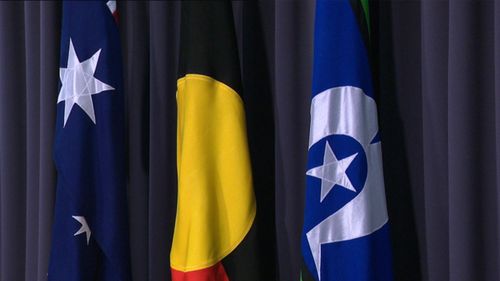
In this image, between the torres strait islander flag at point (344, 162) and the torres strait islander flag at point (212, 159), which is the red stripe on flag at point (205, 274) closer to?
the torres strait islander flag at point (212, 159)

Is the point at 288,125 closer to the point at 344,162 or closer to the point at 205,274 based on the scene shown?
the point at 344,162

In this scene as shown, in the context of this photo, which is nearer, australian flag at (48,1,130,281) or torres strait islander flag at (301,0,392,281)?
torres strait islander flag at (301,0,392,281)

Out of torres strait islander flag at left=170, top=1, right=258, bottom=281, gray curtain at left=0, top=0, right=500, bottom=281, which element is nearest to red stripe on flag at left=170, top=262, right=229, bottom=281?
torres strait islander flag at left=170, top=1, right=258, bottom=281

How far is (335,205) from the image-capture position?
5.36ft

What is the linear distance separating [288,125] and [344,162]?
33 cm

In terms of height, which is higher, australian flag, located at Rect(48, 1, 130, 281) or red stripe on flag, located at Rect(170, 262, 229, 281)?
australian flag, located at Rect(48, 1, 130, 281)

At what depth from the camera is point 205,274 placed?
174 centimetres

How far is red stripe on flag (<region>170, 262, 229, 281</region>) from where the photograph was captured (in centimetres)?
173

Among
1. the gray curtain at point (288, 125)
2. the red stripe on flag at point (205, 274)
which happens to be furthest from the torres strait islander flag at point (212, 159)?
the gray curtain at point (288, 125)

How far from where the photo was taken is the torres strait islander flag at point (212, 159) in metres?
1.75

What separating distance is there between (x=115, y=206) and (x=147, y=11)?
685 mm

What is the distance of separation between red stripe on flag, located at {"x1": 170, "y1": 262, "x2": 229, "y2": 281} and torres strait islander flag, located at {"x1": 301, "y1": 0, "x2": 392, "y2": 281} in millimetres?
244

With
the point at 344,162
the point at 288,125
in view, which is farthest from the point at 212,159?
the point at 344,162

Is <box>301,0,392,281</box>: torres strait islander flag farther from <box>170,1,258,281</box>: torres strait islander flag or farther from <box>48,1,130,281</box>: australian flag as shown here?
<box>48,1,130,281</box>: australian flag
